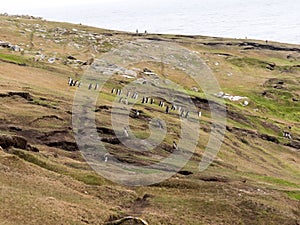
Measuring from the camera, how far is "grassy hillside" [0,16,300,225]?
3019 centimetres

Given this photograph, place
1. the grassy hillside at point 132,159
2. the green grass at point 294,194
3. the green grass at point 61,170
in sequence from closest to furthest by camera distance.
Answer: the grassy hillside at point 132,159, the green grass at point 61,170, the green grass at point 294,194

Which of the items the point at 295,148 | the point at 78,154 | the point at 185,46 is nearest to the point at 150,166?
the point at 78,154

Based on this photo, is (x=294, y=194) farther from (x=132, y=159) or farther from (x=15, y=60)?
(x=15, y=60)

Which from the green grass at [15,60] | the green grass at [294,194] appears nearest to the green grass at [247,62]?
the green grass at [15,60]

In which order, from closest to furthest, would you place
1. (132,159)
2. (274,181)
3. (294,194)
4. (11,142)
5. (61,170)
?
(61,170)
(11,142)
(294,194)
(132,159)
(274,181)

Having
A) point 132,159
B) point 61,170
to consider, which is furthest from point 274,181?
point 61,170

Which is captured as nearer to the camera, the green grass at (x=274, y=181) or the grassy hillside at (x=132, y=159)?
the grassy hillside at (x=132, y=159)

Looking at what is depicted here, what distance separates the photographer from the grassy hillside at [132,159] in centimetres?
3019

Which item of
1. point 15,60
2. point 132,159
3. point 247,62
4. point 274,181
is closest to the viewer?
point 132,159

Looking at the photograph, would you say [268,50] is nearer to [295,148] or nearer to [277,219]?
[295,148]

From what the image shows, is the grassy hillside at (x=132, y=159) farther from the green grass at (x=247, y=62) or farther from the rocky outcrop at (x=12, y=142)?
the green grass at (x=247, y=62)

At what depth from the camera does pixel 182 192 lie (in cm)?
3644

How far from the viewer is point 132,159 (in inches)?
1809

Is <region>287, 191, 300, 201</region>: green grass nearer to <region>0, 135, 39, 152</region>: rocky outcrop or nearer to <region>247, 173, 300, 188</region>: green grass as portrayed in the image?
<region>247, 173, 300, 188</region>: green grass
